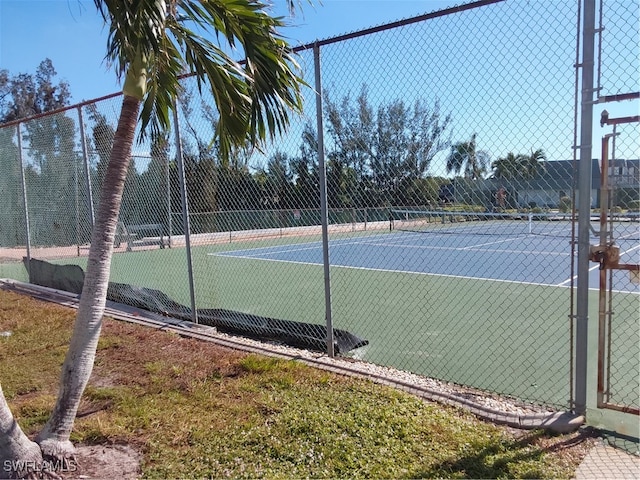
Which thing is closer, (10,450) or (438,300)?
(10,450)

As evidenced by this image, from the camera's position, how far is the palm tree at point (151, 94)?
2619 mm

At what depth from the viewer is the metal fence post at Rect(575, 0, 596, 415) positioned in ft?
10.0

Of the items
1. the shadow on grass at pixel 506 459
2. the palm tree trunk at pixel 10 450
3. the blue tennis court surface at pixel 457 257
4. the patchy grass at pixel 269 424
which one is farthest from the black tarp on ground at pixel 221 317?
the blue tennis court surface at pixel 457 257

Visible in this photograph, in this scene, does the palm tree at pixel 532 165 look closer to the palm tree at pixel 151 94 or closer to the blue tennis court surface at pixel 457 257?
the palm tree at pixel 151 94

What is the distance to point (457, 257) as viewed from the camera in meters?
14.0

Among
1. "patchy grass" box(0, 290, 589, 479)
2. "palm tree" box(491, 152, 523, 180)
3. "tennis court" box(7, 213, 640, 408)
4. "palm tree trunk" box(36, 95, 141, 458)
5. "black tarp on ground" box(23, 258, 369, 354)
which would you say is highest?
"palm tree" box(491, 152, 523, 180)

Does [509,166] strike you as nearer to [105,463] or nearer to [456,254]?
[105,463]

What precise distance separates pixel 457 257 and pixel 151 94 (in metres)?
11.6

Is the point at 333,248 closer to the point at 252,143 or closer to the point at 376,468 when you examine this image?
the point at 252,143

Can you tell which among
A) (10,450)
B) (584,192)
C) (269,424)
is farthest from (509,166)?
(10,450)

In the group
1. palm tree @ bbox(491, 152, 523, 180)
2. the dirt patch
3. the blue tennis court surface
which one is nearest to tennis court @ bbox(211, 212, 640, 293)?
the blue tennis court surface

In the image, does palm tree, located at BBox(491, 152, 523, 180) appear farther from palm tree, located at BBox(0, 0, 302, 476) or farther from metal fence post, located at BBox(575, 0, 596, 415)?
palm tree, located at BBox(0, 0, 302, 476)

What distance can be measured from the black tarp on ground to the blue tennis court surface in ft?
18.4

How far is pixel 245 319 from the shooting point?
6.03 m
